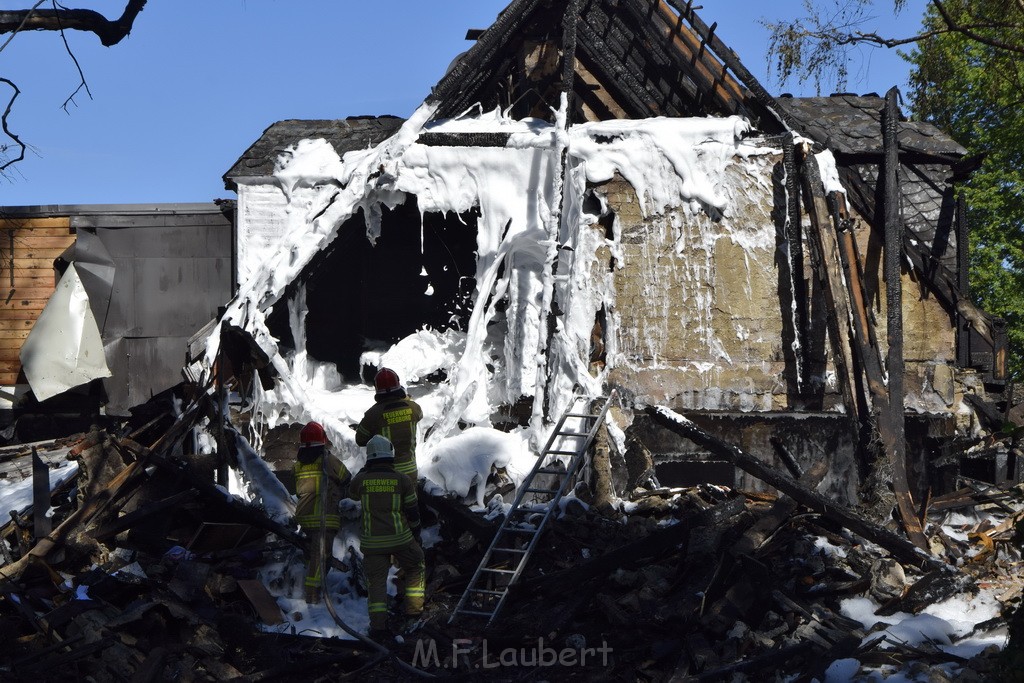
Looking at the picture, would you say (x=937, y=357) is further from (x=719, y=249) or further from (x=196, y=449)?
(x=196, y=449)

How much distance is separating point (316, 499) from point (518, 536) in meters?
1.64

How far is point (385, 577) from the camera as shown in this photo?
23.4ft

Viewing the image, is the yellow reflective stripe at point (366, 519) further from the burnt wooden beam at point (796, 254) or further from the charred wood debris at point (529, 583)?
the burnt wooden beam at point (796, 254)

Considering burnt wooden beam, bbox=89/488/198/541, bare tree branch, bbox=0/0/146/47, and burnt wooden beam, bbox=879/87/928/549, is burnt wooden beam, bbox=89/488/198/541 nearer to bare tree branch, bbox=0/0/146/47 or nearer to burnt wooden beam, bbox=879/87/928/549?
bare tree branch, bbox=0/0/146/47

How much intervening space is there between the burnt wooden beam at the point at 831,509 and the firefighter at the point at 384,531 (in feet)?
7.98

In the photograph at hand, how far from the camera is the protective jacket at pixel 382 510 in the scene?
278 inches

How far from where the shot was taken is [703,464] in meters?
10.2

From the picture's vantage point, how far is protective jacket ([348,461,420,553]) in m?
7.05

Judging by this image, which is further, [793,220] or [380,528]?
[793,220]

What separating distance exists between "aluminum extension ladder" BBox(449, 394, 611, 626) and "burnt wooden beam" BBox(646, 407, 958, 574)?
1127 millimetres

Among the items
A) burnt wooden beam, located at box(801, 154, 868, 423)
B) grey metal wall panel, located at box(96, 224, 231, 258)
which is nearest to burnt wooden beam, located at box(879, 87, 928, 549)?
burnt wooden beam, located at box(801, 154, 868, 423)

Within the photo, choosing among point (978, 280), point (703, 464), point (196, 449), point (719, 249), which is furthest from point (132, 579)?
point (978, 280)

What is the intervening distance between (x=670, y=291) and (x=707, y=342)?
2.18 feet

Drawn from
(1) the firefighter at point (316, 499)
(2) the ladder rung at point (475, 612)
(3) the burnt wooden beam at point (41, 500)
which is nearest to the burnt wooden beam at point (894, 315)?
(2) the ladder rung at point (475, 612)
